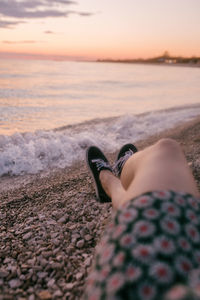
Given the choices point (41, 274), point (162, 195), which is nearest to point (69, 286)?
point (41, 274)

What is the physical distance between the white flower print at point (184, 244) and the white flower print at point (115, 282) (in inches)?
11.3

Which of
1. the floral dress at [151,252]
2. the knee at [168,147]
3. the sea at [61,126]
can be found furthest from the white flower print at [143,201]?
the sea at [61,126]

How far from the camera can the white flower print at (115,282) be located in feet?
3.35

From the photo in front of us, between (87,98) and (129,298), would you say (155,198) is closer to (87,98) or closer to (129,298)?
(129,298)

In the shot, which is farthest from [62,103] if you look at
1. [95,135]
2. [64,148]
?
[64,148]

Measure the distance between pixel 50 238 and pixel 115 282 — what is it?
156 centimetres

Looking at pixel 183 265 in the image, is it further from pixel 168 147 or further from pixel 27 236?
pixel 27 236

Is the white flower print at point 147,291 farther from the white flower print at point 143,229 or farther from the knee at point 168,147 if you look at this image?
the knee at point 168,147

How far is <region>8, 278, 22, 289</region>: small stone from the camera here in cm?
189

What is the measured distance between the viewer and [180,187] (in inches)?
56.5

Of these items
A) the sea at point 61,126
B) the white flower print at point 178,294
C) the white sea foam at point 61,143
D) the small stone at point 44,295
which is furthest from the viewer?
the sea at point 61,126

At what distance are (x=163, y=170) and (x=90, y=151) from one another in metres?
2.10

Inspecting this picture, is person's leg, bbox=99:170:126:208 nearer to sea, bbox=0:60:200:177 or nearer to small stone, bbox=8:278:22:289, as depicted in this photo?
small stone, bbox=8:278:22:289

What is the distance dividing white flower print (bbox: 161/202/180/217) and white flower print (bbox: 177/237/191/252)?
115 millimetres
